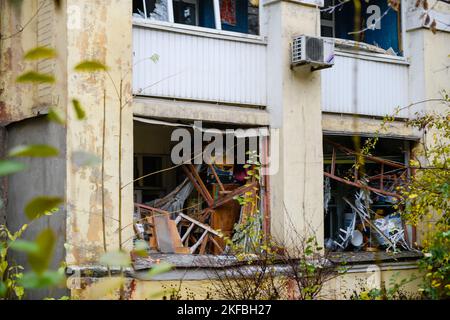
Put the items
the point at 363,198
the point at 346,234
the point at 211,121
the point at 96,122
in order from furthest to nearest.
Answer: the point at 363,198, the point at 346,234, the point at 211,121, the point at 96,122

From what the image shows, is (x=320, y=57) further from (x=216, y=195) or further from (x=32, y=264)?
(x=32, y=264)

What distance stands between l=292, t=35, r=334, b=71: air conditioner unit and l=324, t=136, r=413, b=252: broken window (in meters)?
1.93

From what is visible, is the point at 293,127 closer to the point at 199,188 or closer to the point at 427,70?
the point at 199,188

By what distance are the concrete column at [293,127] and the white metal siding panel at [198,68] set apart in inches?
14.2

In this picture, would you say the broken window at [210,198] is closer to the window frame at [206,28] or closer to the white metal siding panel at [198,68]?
the white metal siding panel at [198,68]

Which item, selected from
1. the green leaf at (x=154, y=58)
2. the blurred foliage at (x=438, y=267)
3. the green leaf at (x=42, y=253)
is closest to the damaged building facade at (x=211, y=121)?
the green leaf at (x=154, y=58)

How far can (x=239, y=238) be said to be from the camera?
39.4 ft

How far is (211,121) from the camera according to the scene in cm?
1171

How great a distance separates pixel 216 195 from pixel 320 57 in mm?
2823

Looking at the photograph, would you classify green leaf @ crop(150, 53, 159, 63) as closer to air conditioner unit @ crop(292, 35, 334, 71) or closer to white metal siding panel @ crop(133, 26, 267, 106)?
white metal siding panel @ crop(133, 26, 267, 106)

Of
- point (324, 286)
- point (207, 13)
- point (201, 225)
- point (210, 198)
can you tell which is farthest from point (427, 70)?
point (201, 225)

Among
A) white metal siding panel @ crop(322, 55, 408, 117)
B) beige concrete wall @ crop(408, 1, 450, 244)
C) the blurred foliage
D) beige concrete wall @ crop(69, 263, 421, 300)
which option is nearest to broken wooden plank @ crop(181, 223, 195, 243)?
beige concrete wall @ crop(69, 263, 421, 300)

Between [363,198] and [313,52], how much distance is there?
3486 millimetres

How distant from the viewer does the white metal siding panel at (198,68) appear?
1116cm
